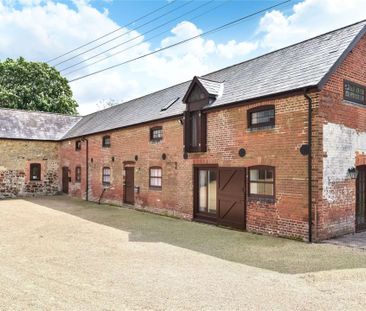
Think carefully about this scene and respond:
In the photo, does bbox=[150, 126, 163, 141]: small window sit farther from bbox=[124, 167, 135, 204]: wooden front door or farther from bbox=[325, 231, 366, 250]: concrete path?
bbox=[325, 231, 366, 250]: concrete path

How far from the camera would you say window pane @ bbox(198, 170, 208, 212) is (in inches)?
520

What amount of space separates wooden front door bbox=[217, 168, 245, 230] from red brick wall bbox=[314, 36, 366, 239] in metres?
2.70

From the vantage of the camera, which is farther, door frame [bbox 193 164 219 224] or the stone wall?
the stone wall

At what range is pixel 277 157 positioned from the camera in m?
10.3

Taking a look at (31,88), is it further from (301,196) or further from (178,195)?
(301,196)

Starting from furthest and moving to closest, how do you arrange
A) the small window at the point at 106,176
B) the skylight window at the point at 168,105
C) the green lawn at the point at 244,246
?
1. the small window at the point at 106,176
2. the skylight window at the point at 168,105
3. the green lawn at the point at 244,246

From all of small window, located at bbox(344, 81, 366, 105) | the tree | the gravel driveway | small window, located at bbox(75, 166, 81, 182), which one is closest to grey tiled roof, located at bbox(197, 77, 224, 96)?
small window, located at bbox(344, 81, 366, 105)

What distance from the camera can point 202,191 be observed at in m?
13.4

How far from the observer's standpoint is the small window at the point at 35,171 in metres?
24.8

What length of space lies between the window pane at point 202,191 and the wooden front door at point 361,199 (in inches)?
211

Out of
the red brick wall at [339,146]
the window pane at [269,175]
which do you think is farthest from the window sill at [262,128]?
the red brick wall at [339,146]

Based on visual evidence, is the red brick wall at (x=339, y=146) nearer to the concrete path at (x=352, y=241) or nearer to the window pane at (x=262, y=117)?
the concrete path at (x=352, y=241)

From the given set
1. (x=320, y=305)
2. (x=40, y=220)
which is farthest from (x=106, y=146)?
(x=320, y=305)

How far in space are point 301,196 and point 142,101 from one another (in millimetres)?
13630
